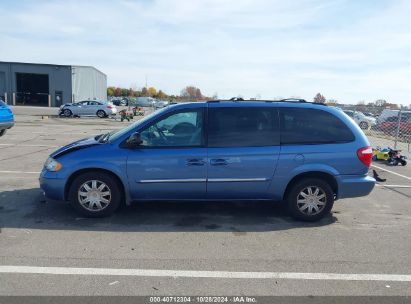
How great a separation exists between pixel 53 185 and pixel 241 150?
8.73 feet

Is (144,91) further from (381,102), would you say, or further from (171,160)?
(171,160)

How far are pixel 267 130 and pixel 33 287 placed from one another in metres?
3.44

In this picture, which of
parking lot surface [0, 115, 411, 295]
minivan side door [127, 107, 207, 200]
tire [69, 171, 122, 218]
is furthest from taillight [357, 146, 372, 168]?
tire [69, 171, 122, 218]

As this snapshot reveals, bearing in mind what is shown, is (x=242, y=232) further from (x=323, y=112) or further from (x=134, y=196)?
(x=323, y=112)

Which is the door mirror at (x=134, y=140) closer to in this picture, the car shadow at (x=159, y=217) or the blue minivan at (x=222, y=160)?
the blue minivan at (x=222, y=160)

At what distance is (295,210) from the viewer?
516 cm

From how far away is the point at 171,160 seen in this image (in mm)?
4906

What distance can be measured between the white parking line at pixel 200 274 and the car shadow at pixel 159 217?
1.09 m

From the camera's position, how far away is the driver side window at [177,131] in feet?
16.4

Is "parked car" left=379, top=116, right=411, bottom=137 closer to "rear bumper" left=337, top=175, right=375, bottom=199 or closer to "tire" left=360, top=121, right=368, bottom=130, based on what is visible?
"tire" left=360, top=121, right=368, bottom=130

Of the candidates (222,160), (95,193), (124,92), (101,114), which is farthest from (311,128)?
(124,92)

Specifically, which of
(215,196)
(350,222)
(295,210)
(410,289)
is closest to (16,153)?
(215,196)

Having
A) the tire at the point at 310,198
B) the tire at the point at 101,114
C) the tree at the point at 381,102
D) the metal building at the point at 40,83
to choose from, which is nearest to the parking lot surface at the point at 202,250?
the tire at the point at 310,198

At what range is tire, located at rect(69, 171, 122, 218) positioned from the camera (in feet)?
16.3
